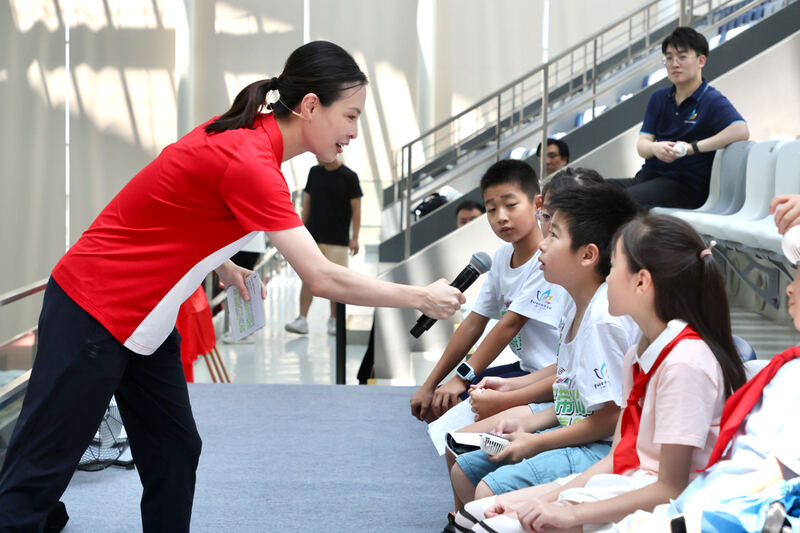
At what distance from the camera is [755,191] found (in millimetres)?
3898

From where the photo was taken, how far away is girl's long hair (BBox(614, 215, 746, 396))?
1.58m

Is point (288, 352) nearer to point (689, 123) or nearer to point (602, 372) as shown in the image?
point (689, 123)

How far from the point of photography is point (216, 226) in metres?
1.74

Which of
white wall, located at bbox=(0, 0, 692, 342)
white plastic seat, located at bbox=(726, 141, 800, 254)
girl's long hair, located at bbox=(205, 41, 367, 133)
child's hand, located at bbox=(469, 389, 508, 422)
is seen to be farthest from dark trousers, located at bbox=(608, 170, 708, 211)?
white wall, located at bbox=(0, 0, 692, 342)

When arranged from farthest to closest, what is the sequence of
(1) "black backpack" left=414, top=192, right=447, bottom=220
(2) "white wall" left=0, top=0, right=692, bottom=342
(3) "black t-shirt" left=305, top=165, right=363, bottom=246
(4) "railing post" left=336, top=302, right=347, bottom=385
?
1. (2) "white wall" left=0, top=0, right=692, bottom=342
2. (1) "black backpack" left=414, top=192, right=447, bottom=220
3. (3) "black t-shirt" left=305, top=165, right=363, bottom=246
4. (4) "railing post" left=336, top=302, right=347, bottom=385

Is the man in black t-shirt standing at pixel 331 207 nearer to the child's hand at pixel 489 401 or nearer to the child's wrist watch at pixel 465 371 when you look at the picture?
the child's wrist watch at pixel 465 371

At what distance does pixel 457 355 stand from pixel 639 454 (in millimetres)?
1112

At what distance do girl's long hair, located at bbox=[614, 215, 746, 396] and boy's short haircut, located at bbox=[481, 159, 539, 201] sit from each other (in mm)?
1075

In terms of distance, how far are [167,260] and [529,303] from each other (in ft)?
3.59

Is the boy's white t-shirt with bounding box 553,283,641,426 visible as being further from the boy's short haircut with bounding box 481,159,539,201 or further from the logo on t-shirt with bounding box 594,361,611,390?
the boy's short haircut with bounding box 481,159,539,201

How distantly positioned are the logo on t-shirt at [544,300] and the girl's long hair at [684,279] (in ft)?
2.66

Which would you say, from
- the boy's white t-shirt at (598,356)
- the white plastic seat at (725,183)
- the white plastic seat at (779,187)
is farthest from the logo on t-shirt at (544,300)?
the white plastic seat at (725,183)

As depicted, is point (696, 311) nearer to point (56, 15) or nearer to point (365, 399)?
point (365, 399)

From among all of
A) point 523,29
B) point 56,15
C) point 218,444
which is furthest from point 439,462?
point 523,29
